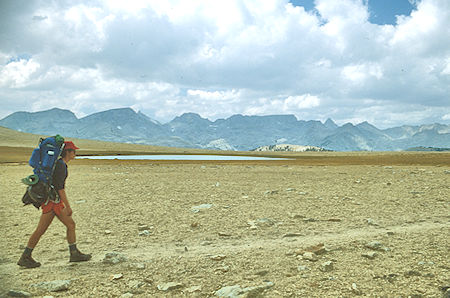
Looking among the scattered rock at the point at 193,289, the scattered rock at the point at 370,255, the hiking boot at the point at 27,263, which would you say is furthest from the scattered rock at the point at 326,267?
the hiking boot at the point at 27,263

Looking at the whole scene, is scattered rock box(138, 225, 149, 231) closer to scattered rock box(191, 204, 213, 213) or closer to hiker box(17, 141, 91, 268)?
scattered rock box(191, 204, 213, 213)

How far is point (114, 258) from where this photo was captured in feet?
26.7

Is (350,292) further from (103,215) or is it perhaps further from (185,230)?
(103,215)

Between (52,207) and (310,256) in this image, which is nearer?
(310,256)

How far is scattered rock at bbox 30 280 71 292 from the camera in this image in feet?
21.4

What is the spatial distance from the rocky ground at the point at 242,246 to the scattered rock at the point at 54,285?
1.0 inches

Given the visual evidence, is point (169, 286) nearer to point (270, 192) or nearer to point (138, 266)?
point (138, 266)

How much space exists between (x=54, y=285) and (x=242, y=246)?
462 centimetres

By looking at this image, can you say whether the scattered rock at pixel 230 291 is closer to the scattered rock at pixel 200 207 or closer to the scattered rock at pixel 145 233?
the scattered rock at pixel 145 233

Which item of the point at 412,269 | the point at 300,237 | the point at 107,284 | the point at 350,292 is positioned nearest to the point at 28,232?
the point at 107,284

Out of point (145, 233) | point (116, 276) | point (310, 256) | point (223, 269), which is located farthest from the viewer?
point (145, 233)

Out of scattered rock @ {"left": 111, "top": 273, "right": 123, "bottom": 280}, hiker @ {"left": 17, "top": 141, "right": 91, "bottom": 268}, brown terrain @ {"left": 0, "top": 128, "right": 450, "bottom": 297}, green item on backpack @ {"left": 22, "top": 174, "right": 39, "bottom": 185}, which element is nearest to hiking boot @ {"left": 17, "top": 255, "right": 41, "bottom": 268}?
hiker @ {"left": 17, "top": 141, "right": 91, "bottom": 268}

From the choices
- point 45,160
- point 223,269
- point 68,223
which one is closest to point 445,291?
point 223,269

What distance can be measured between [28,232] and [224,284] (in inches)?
309
